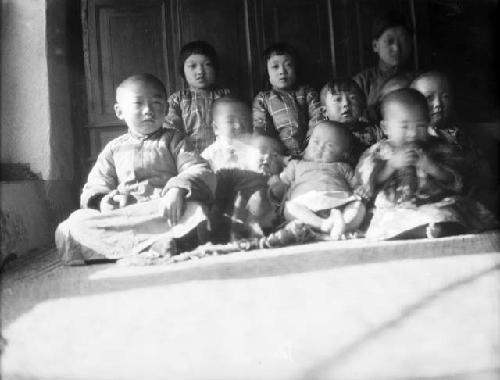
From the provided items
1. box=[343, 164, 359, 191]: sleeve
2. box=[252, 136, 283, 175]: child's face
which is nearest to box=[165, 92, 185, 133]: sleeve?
box=[252, 136, 283, 175]: child's face

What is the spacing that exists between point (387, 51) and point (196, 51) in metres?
0.60

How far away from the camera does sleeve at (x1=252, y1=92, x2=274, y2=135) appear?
157 cm

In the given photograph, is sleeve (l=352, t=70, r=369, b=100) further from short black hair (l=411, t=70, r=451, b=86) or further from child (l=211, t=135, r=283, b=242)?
child (l=211, t=135, r=283, b=242)

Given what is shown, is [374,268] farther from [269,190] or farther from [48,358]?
[48,358]

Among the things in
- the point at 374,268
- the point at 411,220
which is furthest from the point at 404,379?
the point at 411,220

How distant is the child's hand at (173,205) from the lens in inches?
46.5

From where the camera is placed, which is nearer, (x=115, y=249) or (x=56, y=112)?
(x=115, y=249)

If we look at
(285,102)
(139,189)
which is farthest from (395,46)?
(139,189)

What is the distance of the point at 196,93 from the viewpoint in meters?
1.62

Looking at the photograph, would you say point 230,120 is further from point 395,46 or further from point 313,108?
point 395,46

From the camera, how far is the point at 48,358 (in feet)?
2.50

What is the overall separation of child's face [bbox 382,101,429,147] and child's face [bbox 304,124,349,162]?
0.41ft

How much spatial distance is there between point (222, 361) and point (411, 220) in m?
0.67

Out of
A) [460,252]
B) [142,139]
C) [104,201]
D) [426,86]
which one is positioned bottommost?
[460,252]
